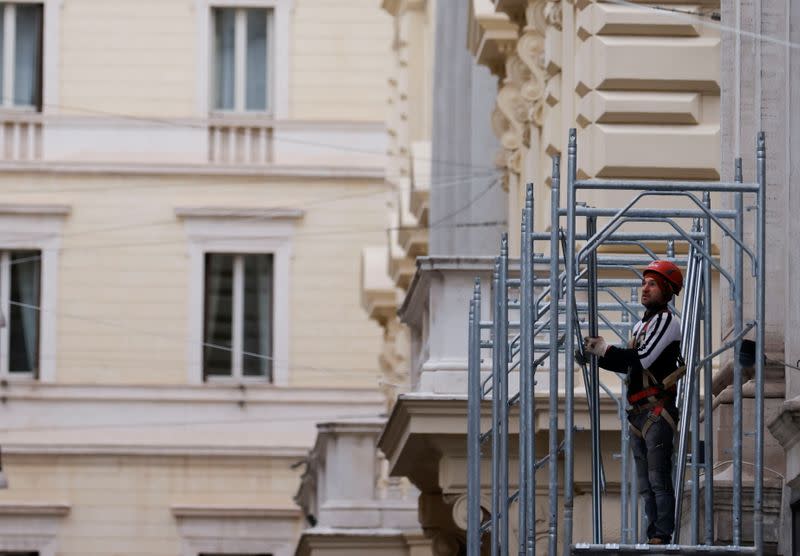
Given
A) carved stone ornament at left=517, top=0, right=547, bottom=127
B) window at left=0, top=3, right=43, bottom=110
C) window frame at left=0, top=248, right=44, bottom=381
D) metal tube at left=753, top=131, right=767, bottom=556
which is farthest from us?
window at left=0, top=3, right=43, bottom=110

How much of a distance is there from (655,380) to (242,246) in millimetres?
30506

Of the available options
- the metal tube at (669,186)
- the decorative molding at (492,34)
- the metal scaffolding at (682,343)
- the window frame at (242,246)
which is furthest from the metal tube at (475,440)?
the window frame at (242,246)

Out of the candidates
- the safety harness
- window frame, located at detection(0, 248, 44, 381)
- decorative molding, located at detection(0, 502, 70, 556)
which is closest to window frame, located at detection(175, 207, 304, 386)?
window frame, located at detection(0, 248, 44, 381)

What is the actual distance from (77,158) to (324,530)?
47.0 feet

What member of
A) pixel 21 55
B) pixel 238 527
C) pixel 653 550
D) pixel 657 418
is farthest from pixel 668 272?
pixel 21 55

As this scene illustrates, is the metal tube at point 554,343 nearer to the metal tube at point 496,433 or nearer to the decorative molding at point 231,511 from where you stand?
the metal tube at point 496,433

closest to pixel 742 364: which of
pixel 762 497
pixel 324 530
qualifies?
pixel 762 497

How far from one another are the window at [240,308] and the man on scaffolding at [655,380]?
30.0 metres

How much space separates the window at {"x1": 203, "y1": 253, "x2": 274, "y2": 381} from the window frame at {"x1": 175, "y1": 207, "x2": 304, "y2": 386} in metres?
0.18

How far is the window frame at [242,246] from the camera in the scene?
4359 centimetres

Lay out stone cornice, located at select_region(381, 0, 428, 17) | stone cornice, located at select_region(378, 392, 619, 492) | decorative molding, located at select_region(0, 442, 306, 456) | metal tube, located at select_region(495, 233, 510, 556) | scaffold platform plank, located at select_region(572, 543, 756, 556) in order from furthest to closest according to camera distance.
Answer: decorative molding, located at select_region(0, 442, 306, 456) → stone cornice, located at select_region(381, 0, 428, 17) → stone cornice, located at select_region(378, 392, 619, 492) → metal tube, located at select_region(495, 233, 510, 556) → scaffold platform plank, located at select_region(572, 543, 756, 556)

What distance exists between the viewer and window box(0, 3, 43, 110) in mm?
44156

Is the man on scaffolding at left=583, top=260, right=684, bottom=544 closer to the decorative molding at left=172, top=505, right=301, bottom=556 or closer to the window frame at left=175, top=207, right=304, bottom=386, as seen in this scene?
the decorative molding at left=172, top=505, right=301, bottom=556

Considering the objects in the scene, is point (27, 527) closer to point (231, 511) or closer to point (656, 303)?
point (231, 511)
